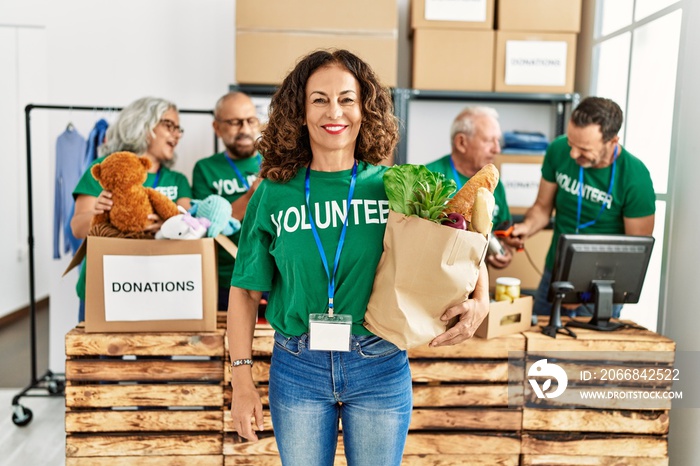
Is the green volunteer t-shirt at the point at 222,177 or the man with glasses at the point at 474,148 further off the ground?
the man with glasses at the point at 474,148

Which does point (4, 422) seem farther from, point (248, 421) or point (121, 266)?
point (248, 421)

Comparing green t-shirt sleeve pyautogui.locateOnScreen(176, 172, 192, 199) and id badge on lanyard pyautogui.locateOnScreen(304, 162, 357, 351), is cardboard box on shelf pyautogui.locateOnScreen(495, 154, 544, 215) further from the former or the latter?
id badge on lanyard pyautogui.locateOnScreen(304, 162, 357, 351)

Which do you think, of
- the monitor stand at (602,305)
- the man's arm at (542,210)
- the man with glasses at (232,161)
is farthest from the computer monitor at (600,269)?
the man with glasses at (232,161)

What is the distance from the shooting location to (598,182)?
256 centimetres

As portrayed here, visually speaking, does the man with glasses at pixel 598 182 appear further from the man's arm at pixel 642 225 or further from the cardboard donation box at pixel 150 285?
the cardboard donation box at pixel 150 285

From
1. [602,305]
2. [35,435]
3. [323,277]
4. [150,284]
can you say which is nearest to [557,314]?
[602,305]

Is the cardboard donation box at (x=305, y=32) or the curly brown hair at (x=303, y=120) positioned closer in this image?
the curly brown hair at (x=303, y=120)

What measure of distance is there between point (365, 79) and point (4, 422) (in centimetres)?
291

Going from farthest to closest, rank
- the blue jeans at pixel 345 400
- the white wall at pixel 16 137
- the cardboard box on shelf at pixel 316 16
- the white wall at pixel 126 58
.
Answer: the white wall at pixel 16 137 → the white wall at pixel 126 58 → the cardboard box on shelf at pixel 316 16 → the blue jeans at pixel 345 400

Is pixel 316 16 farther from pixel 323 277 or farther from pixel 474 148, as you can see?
pixel 323 277

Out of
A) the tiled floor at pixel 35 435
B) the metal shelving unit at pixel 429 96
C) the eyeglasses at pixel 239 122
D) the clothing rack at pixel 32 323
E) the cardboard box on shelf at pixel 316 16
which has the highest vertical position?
the cardboard box on shelf at pixel 316 16

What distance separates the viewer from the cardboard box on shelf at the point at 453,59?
3.33 metres

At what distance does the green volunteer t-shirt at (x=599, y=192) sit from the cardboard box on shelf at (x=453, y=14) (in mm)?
940

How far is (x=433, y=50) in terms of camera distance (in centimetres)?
335
